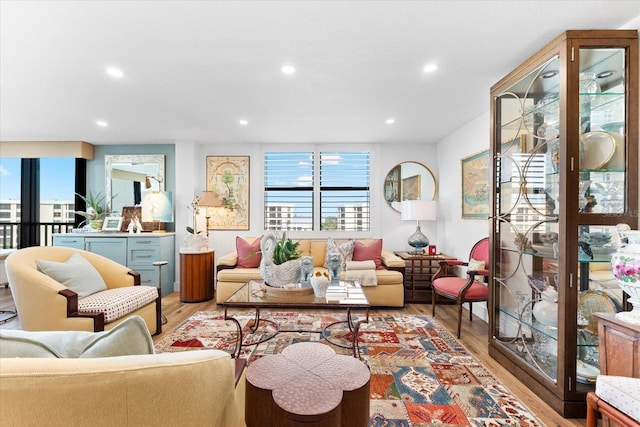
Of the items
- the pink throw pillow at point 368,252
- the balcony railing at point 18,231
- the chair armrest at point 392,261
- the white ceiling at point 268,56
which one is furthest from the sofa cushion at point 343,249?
the balcony railing at point 18,231

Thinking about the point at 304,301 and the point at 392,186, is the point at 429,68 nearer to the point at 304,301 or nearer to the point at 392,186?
the point at 304,301

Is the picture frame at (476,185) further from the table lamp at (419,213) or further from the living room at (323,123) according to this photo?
the table lamp at (419,213)

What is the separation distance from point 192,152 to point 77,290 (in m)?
2.79

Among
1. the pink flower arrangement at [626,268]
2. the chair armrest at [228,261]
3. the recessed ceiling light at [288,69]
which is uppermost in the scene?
the recessed ceiling light at [288,69]

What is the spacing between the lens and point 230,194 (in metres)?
5.06

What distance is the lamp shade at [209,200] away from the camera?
183 inches

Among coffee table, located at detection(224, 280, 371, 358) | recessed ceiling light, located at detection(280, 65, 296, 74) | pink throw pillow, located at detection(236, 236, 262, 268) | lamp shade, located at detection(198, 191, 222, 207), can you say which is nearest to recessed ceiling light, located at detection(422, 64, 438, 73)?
recessed ceiling light, located at detection(280, 65, 296, 74)

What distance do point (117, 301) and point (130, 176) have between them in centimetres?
319

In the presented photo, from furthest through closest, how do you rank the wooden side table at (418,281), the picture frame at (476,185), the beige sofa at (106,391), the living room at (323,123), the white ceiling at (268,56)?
the wooden side table at (418,281), the picture frame at (476,185), the living room at (323,123), the white ceiling at (268,56), the beige sofa at (106,391)

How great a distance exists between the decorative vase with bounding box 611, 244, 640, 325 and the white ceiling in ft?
4.71

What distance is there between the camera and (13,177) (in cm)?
521

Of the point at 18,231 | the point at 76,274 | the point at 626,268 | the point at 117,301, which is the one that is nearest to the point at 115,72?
the point at 76,274

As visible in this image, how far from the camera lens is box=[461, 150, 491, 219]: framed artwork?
3.53m

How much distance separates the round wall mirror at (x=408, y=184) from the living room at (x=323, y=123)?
0.09 m
